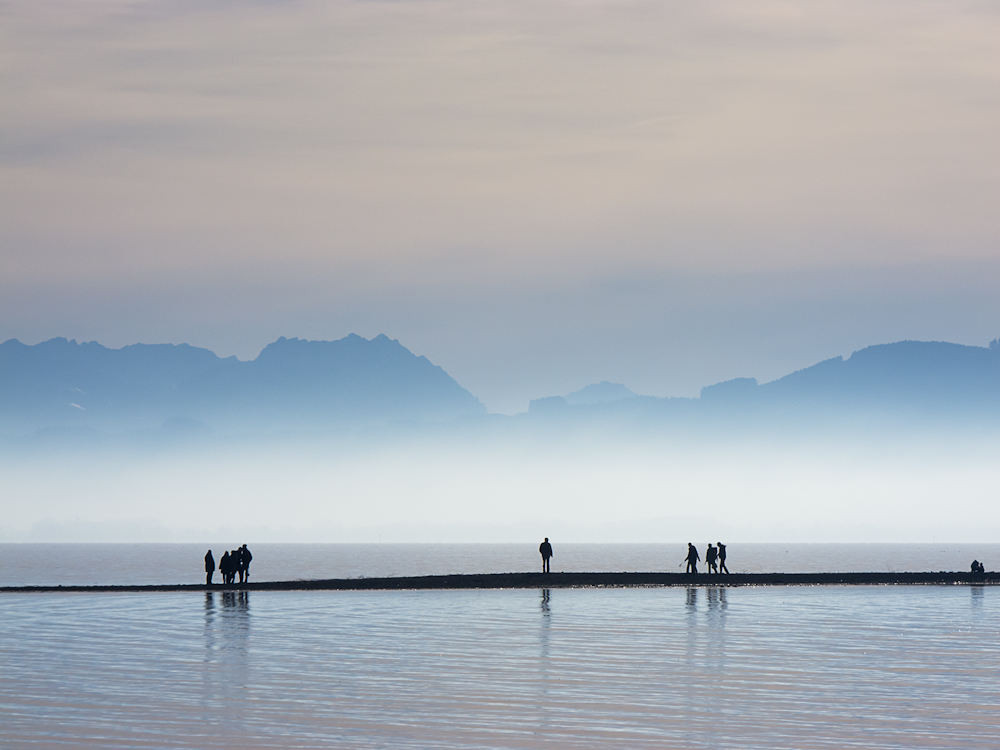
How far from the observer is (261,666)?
1080 inches

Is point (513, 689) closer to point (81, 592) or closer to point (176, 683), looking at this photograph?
point (176, 683)

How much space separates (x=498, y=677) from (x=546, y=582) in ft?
122

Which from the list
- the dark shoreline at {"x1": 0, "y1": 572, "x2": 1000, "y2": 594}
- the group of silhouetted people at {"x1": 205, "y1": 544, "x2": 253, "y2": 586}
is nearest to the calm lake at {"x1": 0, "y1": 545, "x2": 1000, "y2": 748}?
the group of silhouetted people at {"x1": 205, "y1": 544, "x2": 253, "y2": 586}

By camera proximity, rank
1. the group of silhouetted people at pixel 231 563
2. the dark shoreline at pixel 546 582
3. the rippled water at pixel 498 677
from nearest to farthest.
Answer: the rippled water at pixel 498 677, the dark shoreline at pixel 546 582, the group of silhouetted people at pixel 231 563

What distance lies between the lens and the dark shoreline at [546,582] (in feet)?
191

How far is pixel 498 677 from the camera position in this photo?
25609 mm

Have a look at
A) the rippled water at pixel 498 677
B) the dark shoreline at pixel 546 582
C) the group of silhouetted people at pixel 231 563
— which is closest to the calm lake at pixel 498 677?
the rippled water at pixel 498 677

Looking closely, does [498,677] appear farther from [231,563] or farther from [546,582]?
[546,582]

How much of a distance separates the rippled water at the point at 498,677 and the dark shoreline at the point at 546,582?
1198cm

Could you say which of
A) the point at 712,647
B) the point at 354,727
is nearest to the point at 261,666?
the point at 354,727

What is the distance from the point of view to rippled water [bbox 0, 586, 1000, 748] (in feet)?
62.7

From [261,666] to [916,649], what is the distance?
1714 cm

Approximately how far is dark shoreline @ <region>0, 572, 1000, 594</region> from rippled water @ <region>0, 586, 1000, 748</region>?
39.3 feet

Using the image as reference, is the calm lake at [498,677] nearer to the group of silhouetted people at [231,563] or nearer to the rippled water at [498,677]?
the rippled water at [498,677]
